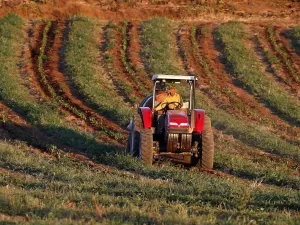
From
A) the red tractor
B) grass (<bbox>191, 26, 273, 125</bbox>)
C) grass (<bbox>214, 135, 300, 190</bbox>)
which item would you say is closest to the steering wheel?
the red tractor

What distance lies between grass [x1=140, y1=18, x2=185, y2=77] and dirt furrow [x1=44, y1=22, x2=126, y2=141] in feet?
12.9

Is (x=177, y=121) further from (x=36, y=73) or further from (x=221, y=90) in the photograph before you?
(x=36, y=73)

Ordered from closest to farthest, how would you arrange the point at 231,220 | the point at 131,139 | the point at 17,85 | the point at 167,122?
the point at 231,220 → the point at 167,122 → the point at 131,139 → the point at 17,85

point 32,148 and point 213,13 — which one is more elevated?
point 213,13

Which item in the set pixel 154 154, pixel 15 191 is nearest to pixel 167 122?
pixel 154 154

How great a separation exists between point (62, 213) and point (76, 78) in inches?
713

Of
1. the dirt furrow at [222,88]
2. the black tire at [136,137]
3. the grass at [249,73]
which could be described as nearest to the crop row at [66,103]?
the black tire at [136,137]

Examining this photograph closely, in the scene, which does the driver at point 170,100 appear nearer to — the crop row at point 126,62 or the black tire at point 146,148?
the black tire at point 146,148

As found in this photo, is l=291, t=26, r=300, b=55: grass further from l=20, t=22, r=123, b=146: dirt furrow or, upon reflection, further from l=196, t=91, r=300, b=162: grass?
l=20, t=22, r=123, b=146: dirt furrow

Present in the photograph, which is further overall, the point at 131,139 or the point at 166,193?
the point at 131,139

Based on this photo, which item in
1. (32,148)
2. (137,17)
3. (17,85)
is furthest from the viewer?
(137,17)

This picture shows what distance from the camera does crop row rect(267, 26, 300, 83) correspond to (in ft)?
93.9

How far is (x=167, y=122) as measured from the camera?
13344mm

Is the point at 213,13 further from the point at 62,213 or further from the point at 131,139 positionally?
the point at 62,213
